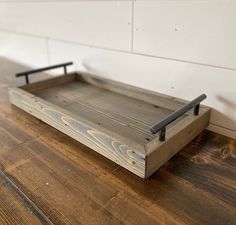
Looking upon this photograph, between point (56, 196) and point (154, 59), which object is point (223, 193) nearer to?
point (56, 196)

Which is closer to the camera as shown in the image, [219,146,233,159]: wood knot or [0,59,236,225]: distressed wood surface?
[0,59,236,225]: distressed wood surface

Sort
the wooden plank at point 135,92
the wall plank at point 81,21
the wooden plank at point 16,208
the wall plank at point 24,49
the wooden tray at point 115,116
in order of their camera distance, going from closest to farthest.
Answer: the wooden plank at point 16,208 < the wooden tray at point 115,116 < the wooden plank at point 135,92 < the wall plank at point 81,21 < the wall plank at point 24,49

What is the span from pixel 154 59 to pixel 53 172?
0.46 metres

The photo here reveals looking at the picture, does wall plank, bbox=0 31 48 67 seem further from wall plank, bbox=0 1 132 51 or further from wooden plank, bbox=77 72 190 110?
wooden plank, bbox=77 72 190 110

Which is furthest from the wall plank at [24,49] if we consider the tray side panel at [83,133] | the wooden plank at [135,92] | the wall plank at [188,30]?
the wall plank at [188,30]

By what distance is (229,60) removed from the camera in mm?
628

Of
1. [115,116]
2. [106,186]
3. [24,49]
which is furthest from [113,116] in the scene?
[24,49]

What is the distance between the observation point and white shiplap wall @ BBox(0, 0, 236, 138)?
642 millimetres

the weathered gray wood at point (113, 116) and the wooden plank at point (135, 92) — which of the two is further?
the wooden plank at point (135, 92)

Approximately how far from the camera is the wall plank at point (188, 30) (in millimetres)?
617

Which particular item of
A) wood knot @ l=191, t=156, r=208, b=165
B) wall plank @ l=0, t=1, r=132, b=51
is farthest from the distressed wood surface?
wall plank @ l=0, t=1, r=132, b=51

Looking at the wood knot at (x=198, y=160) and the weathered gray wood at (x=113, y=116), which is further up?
the weathered gray wood at (x=113, y=116)

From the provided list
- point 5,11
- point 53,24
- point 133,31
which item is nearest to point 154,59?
point 133,31

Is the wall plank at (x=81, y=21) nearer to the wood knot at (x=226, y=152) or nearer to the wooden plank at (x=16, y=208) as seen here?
the wood knot at (x=226, y=152)
